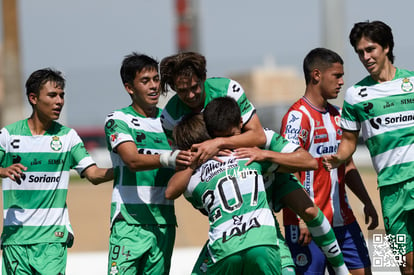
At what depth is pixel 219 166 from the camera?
17.5ft

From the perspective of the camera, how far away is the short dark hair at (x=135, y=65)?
6.43 m

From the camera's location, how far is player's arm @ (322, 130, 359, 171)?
6.25 metres

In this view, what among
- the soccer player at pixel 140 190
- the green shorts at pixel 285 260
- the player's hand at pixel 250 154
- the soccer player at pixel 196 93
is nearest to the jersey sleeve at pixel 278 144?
the soccer player at pixel 196 93

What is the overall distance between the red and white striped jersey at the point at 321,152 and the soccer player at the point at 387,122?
1.35 ft

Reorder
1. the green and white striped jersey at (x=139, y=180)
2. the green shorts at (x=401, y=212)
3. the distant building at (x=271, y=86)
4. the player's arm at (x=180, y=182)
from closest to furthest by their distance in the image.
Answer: the player's arm at (x=180, y=182)
the green shorts at (x=401, y=212)
the green and white striped jersey at (x=139, y=180)
the distant building at (x=271, y=86)

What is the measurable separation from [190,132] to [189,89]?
0.38m

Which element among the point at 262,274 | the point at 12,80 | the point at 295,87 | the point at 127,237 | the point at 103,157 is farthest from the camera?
the point at 295,87

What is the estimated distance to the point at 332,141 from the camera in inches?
264

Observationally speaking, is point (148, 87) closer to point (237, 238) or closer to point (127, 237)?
point (127, 237)

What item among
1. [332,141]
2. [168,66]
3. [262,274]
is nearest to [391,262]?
[332,141]

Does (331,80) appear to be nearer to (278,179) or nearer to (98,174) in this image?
(278,179)

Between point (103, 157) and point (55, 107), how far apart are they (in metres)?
28.9

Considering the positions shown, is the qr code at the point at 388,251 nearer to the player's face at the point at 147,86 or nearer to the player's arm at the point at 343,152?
the player's arm at the point at 343,152

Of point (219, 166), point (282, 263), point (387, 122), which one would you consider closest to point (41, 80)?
point (219, 166)
